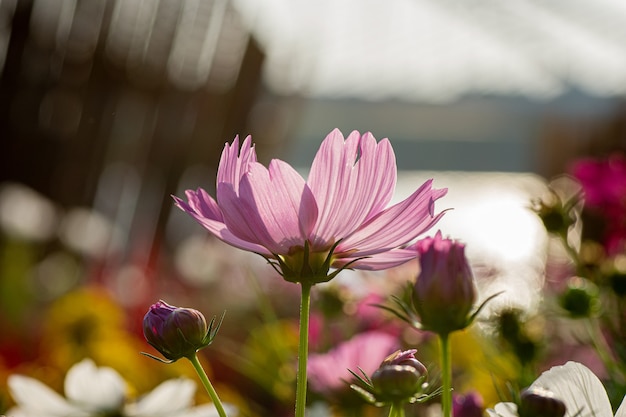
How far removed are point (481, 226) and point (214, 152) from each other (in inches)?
39.1

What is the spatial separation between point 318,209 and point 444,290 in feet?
0.15

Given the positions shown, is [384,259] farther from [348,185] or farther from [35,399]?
[35,399]

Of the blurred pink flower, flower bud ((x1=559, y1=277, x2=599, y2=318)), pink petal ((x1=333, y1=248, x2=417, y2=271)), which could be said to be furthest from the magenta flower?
pink petal ((x1=333, y1=248, x2=417, y2=271))

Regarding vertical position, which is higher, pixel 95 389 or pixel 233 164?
pixel 233 164

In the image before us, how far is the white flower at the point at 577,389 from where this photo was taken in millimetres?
240

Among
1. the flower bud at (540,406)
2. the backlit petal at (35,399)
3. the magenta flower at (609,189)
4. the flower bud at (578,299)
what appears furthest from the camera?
the magenta flower at (609,189)

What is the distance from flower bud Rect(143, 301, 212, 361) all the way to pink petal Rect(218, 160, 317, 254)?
0.03 meters

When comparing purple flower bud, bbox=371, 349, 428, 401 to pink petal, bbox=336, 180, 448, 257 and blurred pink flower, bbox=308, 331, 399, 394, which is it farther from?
blurred pink flower, bbox=308, 331, 399, 394

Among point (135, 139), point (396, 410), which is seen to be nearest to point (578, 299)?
point (396, 410)

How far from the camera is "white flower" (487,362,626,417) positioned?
24 centimetres

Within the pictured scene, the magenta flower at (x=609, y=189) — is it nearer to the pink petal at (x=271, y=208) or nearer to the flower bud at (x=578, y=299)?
the flower bud at (x=578, y=299)

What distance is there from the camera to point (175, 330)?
10.5 inches

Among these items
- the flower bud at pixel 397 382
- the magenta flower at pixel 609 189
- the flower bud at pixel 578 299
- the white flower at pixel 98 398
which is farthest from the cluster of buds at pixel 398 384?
the magenta flower at pixel 609 189

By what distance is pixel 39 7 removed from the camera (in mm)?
1924
